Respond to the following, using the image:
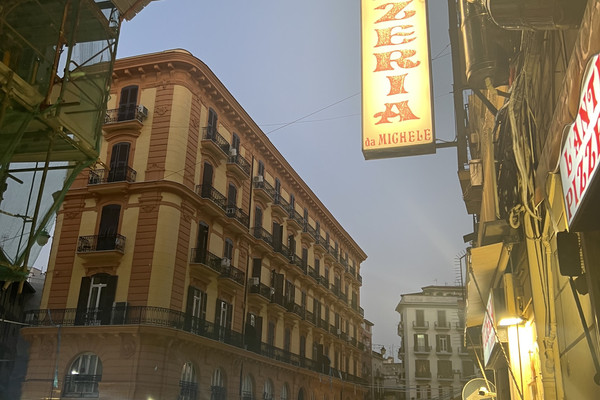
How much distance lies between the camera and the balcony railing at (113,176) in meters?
26.3

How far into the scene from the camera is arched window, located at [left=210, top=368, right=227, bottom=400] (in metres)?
26.9

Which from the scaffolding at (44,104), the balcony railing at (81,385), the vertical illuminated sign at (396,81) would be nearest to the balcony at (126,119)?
the balcony railing at (81,385)

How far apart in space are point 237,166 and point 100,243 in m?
8.71

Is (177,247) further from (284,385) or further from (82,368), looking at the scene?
(284,385)

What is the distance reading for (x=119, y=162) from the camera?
2688 centimetres

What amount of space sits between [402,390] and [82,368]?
50.8 m

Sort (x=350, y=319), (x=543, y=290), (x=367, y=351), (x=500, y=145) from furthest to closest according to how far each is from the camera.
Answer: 1. (x=367, y=351)
2. (x=350, y=319)
3. (x=500, y=145)
4. (x=543, y=290)

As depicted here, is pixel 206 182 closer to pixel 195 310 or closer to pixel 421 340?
pixel 195 310

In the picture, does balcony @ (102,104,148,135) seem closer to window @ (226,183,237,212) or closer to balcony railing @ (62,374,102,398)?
window @ (226,183,237,212)

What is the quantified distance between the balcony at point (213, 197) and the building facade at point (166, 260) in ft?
0.23

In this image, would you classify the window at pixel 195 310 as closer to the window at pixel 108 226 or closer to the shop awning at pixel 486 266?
the window at pixel 108 226

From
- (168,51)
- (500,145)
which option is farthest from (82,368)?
(500,145)

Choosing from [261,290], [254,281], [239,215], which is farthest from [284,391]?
[239,215]

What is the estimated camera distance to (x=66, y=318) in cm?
2486
